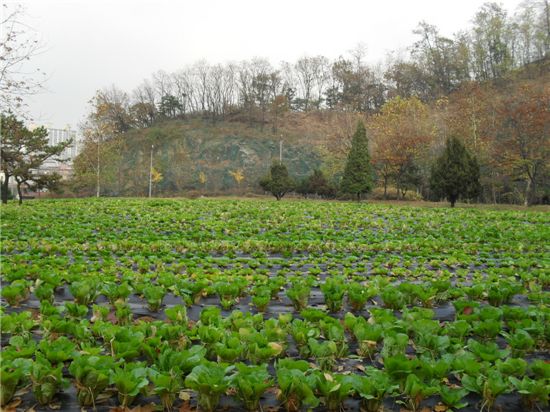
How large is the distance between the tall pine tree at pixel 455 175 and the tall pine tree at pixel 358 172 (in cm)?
544

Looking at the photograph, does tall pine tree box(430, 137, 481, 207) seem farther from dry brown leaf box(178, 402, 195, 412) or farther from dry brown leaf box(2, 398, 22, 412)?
dry brown leaf box(2, 398, 22, 412)

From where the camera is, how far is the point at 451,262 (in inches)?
343

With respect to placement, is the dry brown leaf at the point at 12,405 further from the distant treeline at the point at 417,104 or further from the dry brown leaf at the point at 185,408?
the distant treeline at the point at 417,104

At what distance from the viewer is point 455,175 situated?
28.1 meters

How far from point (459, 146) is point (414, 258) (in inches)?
873

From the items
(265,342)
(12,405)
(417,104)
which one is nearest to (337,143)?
(417,104)

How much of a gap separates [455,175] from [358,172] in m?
7.68

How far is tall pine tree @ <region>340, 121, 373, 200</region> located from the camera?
3359 cm

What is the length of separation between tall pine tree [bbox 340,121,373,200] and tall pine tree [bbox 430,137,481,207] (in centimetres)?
544

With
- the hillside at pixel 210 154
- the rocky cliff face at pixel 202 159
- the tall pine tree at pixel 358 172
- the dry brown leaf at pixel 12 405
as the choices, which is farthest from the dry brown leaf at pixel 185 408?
the rocky cliff face at pixel 202 159

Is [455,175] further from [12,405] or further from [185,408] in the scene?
[12,405]

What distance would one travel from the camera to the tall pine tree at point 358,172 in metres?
→ 33.6

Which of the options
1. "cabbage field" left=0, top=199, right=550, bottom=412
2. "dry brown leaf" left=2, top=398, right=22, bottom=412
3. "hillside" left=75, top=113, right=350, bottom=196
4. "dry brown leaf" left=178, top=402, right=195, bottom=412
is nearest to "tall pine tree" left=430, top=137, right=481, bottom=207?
"hillside" left=75, top=113, right=350, bottom=196

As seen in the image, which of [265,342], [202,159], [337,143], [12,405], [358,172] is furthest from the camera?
[202,159]
